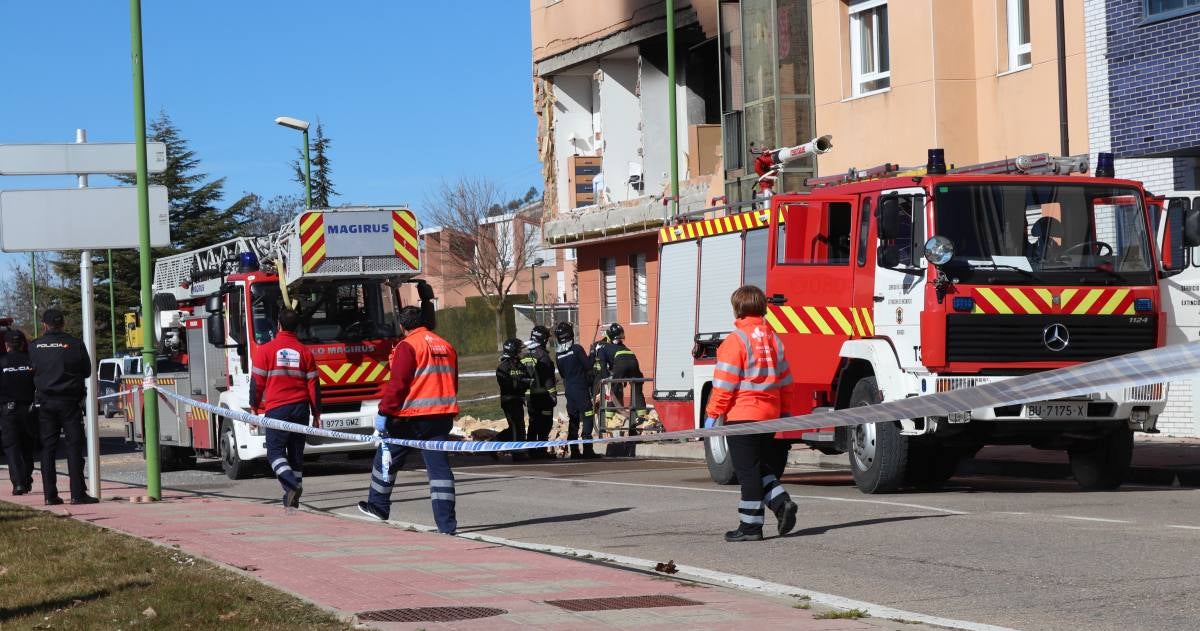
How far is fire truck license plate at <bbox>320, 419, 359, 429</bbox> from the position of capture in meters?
19.5

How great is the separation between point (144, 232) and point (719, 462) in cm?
605

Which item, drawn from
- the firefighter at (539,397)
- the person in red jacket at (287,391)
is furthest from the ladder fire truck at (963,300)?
the firefighter at (539,397)

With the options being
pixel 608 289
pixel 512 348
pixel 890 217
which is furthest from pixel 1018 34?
pixel 608 289

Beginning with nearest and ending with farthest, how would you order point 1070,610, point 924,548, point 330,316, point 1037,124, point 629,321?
1. point 1070,610
2. point 924,548
3. point 330,316
4. point 1037,124
5. point 629,321

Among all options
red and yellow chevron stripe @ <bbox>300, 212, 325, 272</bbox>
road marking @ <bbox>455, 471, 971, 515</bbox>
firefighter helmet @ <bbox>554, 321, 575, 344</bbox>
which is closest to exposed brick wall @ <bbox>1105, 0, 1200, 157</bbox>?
firefighter helmet @ <bbox>554, 321, 575, 344</bbox>

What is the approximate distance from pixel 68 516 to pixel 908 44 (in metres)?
15.2

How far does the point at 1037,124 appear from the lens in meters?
22.4

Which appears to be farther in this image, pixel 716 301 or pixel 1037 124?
pixel 1037 124

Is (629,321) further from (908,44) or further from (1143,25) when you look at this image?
(1143,25)

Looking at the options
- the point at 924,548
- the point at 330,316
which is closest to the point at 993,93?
the point at 330,316

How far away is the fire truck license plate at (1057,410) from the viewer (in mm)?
13172

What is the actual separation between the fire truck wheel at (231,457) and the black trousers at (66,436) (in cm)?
481

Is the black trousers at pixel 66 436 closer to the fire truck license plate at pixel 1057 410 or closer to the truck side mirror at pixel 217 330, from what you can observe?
the truck side mirror at pixel 217 330

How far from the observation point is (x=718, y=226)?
16766 mm
